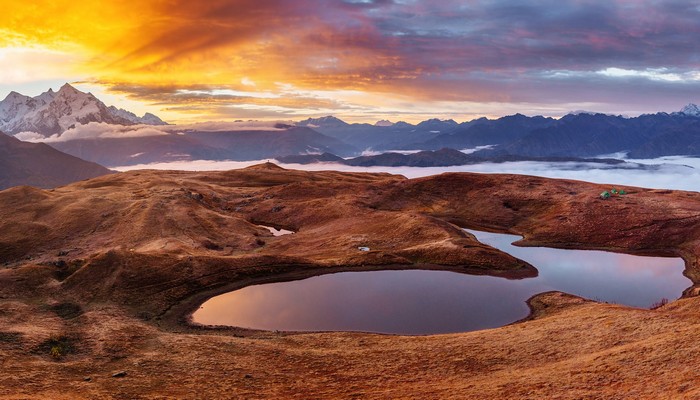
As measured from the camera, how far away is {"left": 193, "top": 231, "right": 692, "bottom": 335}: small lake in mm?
64875

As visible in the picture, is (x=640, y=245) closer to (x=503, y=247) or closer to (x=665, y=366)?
(x=503, y=247)

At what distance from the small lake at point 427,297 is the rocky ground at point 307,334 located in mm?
4539

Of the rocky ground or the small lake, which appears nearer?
the rocky ground

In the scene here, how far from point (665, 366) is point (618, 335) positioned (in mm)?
11782

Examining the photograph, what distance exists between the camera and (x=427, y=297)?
76.0 m

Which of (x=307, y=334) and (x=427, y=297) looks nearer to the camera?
(x=307, y=334)

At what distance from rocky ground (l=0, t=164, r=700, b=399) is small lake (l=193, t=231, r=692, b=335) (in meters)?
4.54

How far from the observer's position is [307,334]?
58.5 meters

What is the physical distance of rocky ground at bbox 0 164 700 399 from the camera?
39719mm

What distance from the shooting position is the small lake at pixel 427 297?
213 ft

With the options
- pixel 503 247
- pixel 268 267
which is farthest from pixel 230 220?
pixel 503 247

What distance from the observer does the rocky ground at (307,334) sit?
3972 cm

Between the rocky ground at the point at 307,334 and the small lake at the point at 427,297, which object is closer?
the rocky ground at the point at 307,334

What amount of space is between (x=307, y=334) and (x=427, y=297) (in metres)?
25.1
